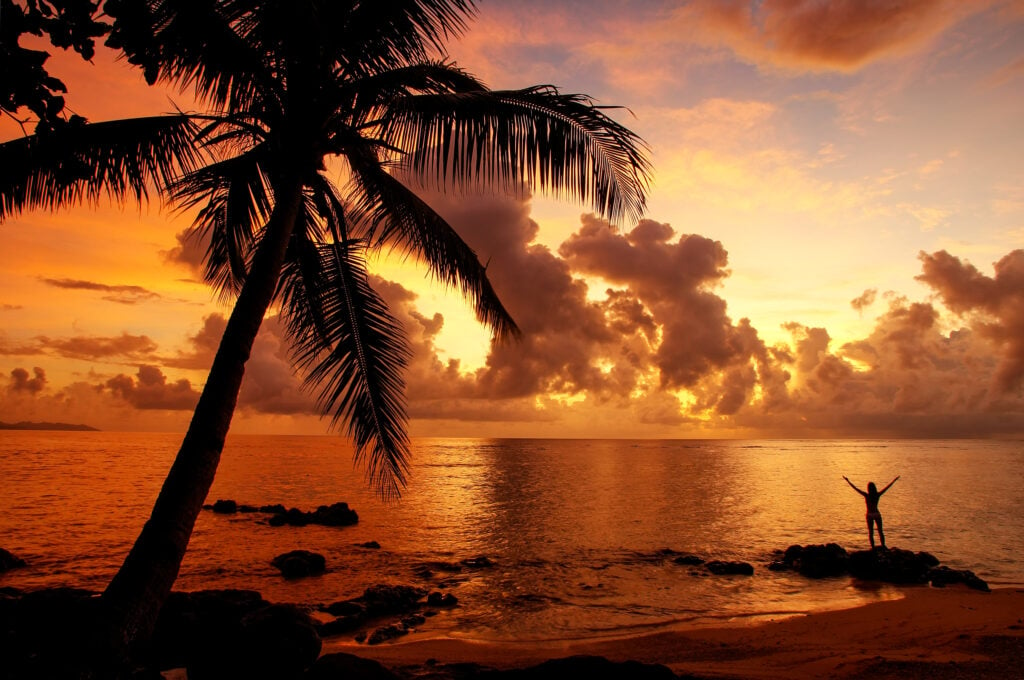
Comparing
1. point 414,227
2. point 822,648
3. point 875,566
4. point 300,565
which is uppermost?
point 414,227

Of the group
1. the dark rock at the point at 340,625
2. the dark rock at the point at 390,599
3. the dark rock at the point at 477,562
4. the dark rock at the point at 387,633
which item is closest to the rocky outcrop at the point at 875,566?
the dark rock at the point at 477,562

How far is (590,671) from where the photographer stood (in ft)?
19.1

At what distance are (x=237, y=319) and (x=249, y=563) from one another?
14.9 metres

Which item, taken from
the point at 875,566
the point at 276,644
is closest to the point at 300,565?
the point at 276,644

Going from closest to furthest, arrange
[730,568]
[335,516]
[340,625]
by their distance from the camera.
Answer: [340,625] < [730,568] < [335,516]

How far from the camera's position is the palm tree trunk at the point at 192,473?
12.7 ft

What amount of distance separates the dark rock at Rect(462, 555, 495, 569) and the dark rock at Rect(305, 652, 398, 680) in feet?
35.3

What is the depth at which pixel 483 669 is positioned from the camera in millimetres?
7590

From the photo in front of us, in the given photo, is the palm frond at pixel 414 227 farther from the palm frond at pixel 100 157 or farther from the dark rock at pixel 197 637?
the dark rock at pixel 197 637

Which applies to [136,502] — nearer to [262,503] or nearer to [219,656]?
[262,503]

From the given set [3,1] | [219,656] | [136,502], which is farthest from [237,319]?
[136,502]

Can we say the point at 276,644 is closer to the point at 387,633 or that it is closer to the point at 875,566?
the point at 387,633

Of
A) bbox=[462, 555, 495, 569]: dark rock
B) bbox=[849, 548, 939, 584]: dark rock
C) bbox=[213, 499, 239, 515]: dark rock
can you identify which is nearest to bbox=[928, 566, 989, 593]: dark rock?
bbox=[849, 548, 939, 584]: dark rock

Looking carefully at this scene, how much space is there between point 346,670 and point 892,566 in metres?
15.7
